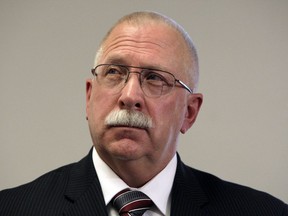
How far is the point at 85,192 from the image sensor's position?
5.99 ft

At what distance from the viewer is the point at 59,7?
2717 millimetres

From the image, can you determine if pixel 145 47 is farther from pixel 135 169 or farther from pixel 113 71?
pixel 135 169

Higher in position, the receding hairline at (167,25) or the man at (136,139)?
the receding hairline at (167,25)

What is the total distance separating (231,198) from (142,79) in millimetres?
739

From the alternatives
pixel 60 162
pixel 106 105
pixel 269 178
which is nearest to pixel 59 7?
pixel 60 162

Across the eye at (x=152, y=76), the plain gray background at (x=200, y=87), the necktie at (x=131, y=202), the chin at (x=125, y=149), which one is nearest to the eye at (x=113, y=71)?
the eye at (x=152, y=76)

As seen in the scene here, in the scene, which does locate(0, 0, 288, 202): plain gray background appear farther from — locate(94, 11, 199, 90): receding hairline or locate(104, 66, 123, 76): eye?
locate(104, 66, 123, 76): eye

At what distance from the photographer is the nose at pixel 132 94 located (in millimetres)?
1746

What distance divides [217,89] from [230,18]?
48 centimetres

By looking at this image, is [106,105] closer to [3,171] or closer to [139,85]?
[139,85]

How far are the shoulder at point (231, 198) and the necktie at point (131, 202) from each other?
294 millimetres

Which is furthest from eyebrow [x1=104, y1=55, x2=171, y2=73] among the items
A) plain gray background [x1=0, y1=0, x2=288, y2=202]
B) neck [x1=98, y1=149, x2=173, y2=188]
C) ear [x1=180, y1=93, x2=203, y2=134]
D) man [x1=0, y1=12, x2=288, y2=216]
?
plain gray background [x1=0, y1=0, x2=288, y2=202]

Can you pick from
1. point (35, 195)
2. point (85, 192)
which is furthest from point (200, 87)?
point (35, 195)

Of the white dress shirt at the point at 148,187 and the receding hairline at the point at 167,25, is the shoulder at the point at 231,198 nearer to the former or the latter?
the white dress shirt at the point at 148,187
